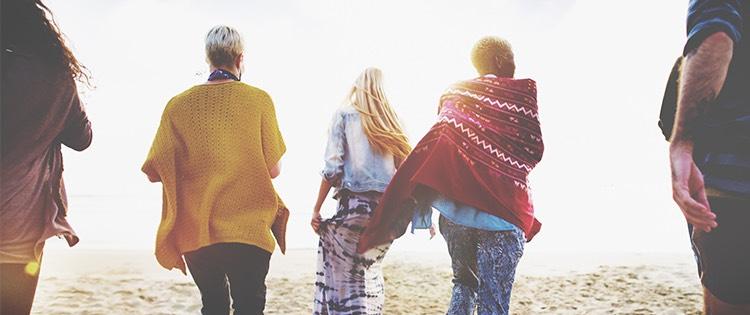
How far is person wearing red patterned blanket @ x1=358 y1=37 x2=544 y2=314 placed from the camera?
9.69 ft

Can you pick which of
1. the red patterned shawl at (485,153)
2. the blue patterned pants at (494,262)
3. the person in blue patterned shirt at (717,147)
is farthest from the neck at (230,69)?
the person in blue patterned shirt at (717,147)

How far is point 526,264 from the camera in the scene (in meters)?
9.98

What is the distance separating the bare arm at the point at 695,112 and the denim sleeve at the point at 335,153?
2.23 meters

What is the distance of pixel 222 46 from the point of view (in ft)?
9.50

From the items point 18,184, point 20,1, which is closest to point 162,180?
point 18,184

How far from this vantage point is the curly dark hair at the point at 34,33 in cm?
220

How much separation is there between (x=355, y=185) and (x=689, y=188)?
7.17 feet

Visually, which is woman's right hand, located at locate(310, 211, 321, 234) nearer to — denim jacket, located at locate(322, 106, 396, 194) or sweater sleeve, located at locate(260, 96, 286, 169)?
denim jacket, located at locate(322, 106, 396, 194)

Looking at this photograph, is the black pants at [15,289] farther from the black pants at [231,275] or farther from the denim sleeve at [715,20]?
the denim sleeve at [715,20]

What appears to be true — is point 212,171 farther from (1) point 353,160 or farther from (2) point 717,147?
(2) point 717,147

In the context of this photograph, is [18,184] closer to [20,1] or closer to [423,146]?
[20,1]

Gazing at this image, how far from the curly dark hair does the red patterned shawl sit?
1.74 metres

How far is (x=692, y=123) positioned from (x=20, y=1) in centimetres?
247

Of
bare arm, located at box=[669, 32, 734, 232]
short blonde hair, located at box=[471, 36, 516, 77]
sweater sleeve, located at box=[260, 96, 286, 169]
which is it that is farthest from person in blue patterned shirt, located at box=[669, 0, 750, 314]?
sweater sleeve, located at box=[260, 96, 286, 169]
